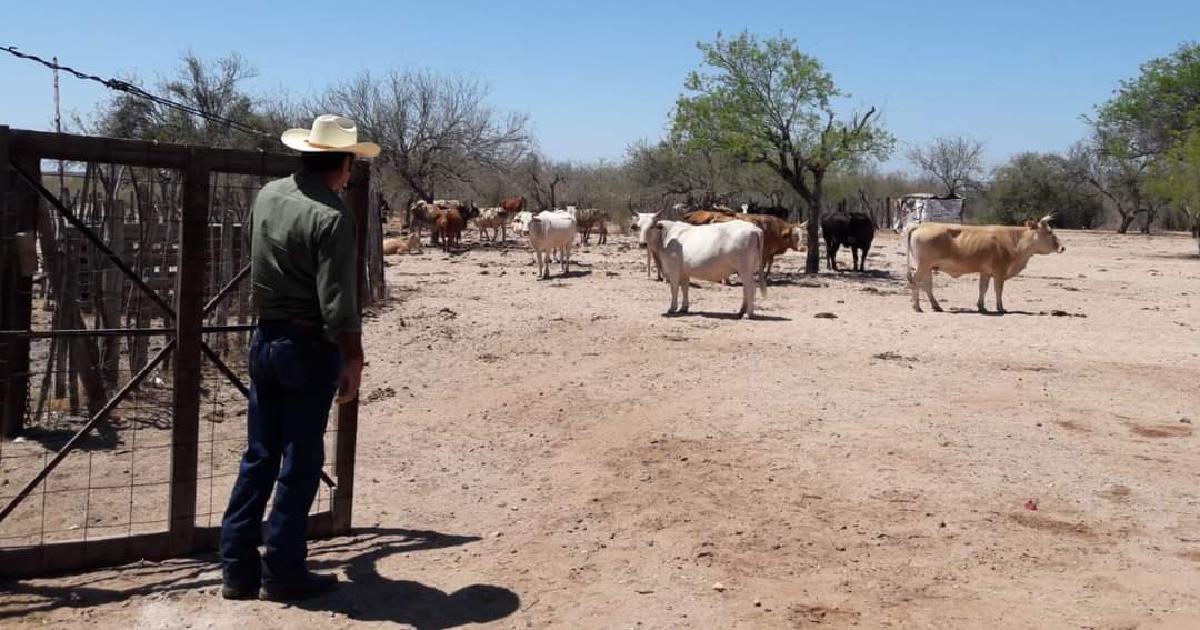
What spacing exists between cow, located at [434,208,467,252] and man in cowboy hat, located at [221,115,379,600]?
85.0ft

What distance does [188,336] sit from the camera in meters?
4.77

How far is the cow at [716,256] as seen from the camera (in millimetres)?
14633

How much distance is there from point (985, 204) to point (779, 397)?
185 ft

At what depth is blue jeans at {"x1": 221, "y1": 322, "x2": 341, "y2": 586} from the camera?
4.20 metres

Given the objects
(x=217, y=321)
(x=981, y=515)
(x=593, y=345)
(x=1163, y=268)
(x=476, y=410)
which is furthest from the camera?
(x=1163, y=268)

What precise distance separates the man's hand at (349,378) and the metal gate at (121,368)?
27.0 inches

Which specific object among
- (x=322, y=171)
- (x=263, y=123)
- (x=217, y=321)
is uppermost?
(x=263, y=123)

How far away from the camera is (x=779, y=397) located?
8.64m

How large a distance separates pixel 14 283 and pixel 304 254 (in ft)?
10.5

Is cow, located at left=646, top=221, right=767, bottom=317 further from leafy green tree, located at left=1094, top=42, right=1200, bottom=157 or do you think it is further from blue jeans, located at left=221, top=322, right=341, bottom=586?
leafy green tree, located at left=1094, top=42, right=1200, bottom=157

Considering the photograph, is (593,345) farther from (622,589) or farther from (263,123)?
(263,123)

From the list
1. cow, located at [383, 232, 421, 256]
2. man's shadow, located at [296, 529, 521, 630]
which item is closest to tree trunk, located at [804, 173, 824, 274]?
cow, located at [383, 232, 421, 256]

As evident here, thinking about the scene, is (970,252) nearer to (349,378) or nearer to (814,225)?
(814,225)

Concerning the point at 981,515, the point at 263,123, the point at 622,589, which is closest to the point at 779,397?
the point at 981,515
